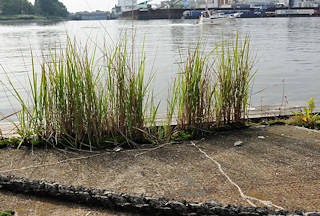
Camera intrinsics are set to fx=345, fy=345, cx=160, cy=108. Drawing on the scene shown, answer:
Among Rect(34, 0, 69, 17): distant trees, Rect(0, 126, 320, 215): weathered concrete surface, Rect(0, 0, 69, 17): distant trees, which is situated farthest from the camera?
Rect(34, 0, 69, 17): distant trees

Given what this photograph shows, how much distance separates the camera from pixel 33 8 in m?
91.1

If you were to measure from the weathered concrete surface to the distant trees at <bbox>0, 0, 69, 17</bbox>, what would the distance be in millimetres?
92170

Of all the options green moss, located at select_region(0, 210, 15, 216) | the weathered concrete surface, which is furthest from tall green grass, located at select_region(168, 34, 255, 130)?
green moss, located at select_region(0, 210, 15, 216)

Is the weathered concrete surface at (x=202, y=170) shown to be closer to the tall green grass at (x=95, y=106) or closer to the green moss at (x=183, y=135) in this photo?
the green moss at (x=183, y=135)

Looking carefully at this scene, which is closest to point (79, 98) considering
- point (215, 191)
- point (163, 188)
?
point (163, 188)

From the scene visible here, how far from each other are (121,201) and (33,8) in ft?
325

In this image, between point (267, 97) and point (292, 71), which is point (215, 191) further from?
point (292, 71)

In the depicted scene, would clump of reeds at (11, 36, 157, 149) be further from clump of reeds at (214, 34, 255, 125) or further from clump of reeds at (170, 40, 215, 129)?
clump of reeds at (214, 34, 255, 125)

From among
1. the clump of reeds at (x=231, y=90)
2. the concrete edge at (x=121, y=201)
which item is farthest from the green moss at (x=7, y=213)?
the clump of reeds at (x=231, y=90)

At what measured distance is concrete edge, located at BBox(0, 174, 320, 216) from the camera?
5.44 feet

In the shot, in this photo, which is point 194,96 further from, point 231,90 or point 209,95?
point 231,90

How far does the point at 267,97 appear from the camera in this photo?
18.5 feet

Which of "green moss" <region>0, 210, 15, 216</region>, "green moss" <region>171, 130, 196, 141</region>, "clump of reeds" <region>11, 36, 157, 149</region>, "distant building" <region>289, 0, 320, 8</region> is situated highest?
"distant building" <region>289, 0, 320, 8</region>

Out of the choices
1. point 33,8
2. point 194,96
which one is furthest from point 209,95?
point 33,8
